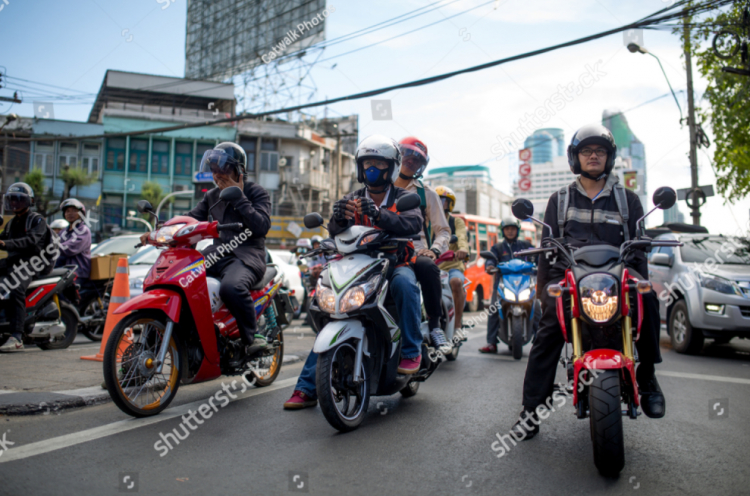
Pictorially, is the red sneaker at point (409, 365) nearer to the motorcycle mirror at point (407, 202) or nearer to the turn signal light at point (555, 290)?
the motorcycle mirror at point (407, 202)

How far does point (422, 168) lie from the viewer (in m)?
5.80

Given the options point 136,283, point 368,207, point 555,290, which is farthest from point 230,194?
point 136,283

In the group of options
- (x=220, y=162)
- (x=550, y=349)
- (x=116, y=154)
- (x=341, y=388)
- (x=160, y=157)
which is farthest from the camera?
(x=160, y=157)

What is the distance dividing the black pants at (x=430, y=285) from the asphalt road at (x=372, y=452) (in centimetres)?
73

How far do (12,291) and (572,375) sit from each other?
6585mm

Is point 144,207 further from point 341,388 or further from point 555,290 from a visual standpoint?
point 555,290

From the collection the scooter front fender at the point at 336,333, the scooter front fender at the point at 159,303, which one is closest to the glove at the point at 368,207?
the scooter front fender at the point at 336,333

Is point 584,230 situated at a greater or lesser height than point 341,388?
greater

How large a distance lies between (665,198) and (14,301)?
7.04 m

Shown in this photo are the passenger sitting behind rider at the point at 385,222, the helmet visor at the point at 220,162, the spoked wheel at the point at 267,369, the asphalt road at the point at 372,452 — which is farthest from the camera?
the spoked wheel at the point at 267,369

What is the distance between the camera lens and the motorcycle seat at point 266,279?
5.17 metres

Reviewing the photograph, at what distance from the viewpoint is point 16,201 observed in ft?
24.2

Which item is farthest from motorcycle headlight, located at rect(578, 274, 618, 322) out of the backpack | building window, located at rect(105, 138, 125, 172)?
building window, located at rect(105, 138, 125, 172)

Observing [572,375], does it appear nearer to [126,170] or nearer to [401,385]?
[401,385]
